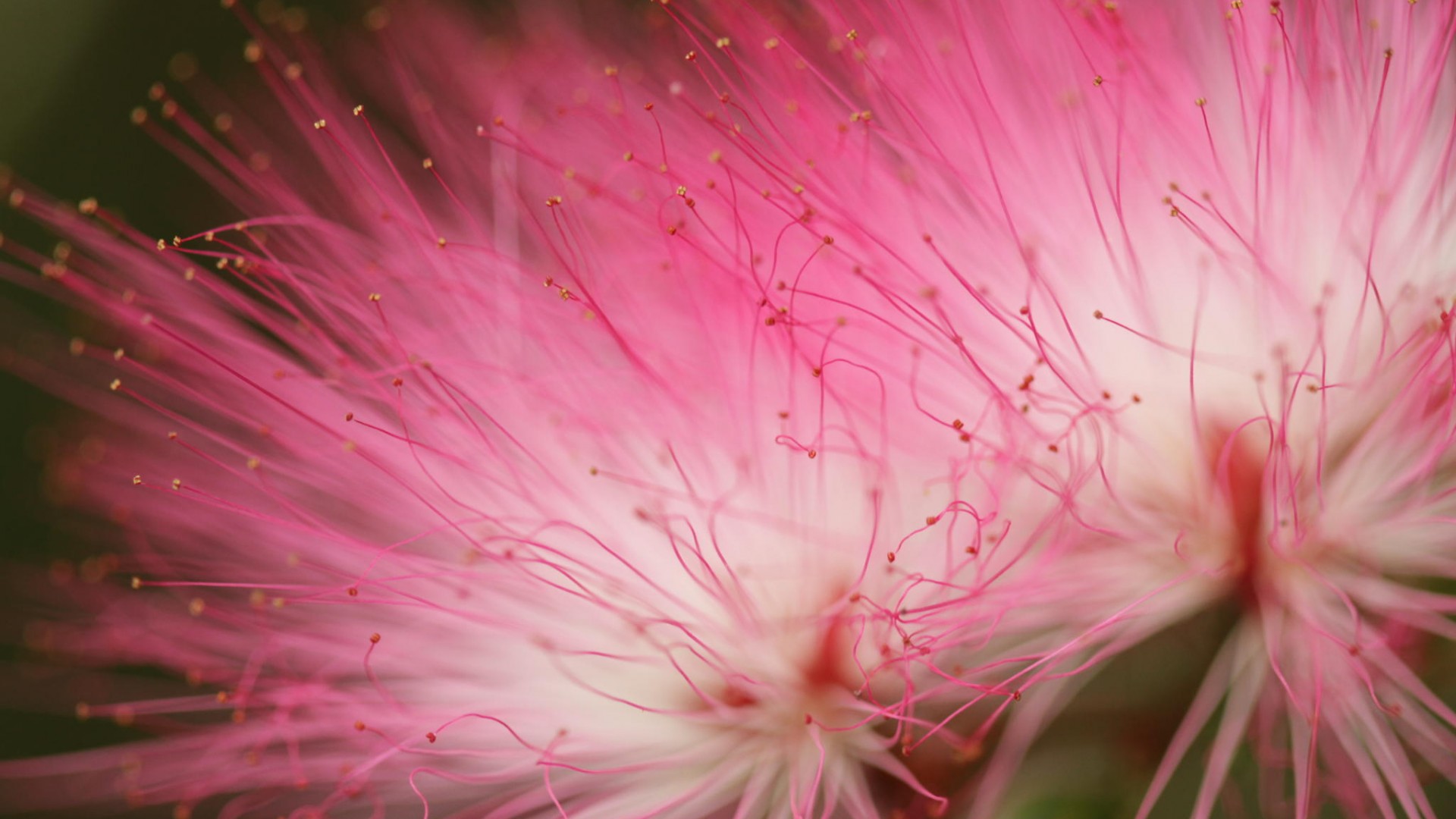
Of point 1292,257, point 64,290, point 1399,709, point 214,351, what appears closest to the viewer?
point 1399,709

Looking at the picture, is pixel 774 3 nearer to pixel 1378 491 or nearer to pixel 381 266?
pixel 381 266

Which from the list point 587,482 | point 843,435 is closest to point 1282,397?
point 843,435

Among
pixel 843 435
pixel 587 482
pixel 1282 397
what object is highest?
pixel 1282 397

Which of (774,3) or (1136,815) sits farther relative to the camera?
(774,3)

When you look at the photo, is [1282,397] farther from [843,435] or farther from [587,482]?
[587,482]

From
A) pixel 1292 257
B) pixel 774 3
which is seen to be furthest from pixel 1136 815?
pixel 774 3

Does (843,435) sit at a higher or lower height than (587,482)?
higher

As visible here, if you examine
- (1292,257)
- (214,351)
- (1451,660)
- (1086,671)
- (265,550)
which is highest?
(1292,257)

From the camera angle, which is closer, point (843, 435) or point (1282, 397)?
point (1282, 397)
